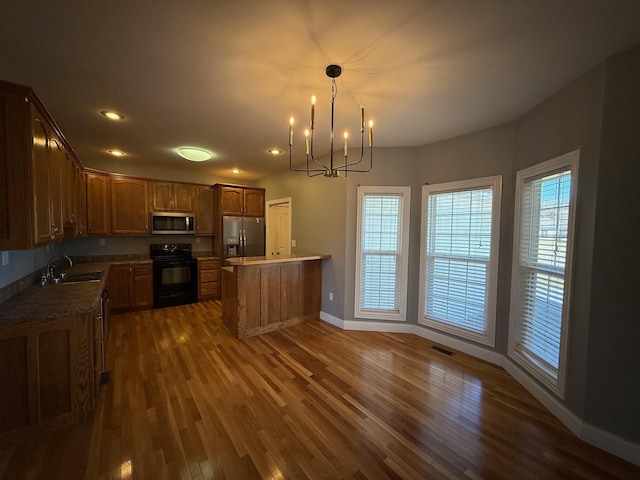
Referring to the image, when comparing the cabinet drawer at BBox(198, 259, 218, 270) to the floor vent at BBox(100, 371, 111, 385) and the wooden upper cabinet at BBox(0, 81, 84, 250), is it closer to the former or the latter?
the floor vent at BBox(100, 371, 111, 385)

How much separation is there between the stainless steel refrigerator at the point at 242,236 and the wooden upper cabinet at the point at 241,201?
142 millimetres

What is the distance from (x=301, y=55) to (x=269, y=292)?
2.87 metres

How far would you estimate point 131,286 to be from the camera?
437cm

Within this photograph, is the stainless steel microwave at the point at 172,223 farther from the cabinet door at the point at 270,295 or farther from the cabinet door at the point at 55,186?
the cabinet door at the point at 270,295

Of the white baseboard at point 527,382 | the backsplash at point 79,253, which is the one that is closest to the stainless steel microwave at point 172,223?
the backsplash at point 79,253

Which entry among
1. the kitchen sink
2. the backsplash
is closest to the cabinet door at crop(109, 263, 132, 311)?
the backsplash

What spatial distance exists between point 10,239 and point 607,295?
13.1 feet

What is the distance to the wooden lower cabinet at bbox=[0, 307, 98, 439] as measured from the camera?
169cm

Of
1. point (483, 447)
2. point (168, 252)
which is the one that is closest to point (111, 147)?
point (168, 252)

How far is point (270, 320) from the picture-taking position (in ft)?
12.1

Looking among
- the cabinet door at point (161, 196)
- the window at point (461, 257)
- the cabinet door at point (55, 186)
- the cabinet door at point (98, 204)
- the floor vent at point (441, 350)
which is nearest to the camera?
the cabinet door at point (55, 186)

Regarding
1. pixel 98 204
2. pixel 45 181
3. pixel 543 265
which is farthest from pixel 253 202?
pixel 543 265

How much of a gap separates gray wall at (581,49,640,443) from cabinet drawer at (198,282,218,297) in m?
5.30

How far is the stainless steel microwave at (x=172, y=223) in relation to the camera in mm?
4809
